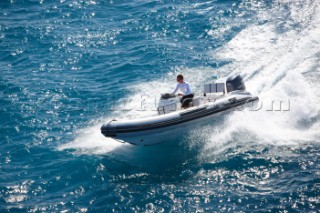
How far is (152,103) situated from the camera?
588 inches

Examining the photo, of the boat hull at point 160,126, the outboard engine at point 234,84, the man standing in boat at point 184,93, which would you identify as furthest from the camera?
the outboard engine at point 234,84

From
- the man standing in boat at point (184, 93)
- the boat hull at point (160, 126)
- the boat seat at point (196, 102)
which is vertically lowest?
the boat hull at point (160, 126)

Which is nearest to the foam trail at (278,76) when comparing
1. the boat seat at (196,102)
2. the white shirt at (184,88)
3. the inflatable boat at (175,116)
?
the inflatable boat at (175,116)

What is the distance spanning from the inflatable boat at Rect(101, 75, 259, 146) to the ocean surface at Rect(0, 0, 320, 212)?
0.50 meters

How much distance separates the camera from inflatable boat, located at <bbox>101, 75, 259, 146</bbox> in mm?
11461

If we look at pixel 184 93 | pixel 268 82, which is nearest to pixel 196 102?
pixel 184 93

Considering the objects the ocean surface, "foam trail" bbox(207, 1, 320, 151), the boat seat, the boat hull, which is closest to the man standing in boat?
the boat seat

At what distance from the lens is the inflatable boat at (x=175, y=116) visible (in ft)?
37.6

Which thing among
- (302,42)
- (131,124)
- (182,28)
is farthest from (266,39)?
(131,124)

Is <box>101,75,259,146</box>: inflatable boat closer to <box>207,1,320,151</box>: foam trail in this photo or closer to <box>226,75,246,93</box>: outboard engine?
<box>226,75,246,93</box>: outboard engine

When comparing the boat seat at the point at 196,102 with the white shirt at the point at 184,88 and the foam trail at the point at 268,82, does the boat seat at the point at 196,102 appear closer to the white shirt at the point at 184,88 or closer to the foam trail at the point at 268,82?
the white shirt at the point at 184,88

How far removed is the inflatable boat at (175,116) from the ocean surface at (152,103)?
0.50 metres

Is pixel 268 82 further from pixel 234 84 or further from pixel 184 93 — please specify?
pixel 184 93

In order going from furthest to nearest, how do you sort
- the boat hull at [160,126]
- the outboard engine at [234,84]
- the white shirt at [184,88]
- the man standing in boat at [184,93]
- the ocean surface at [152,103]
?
the outboard engine at [234,84]
the white shirt at [184,88]
the man standing in boat at [184,93]
the boat hull at [160,126]
the ocean surface at [152,103]
